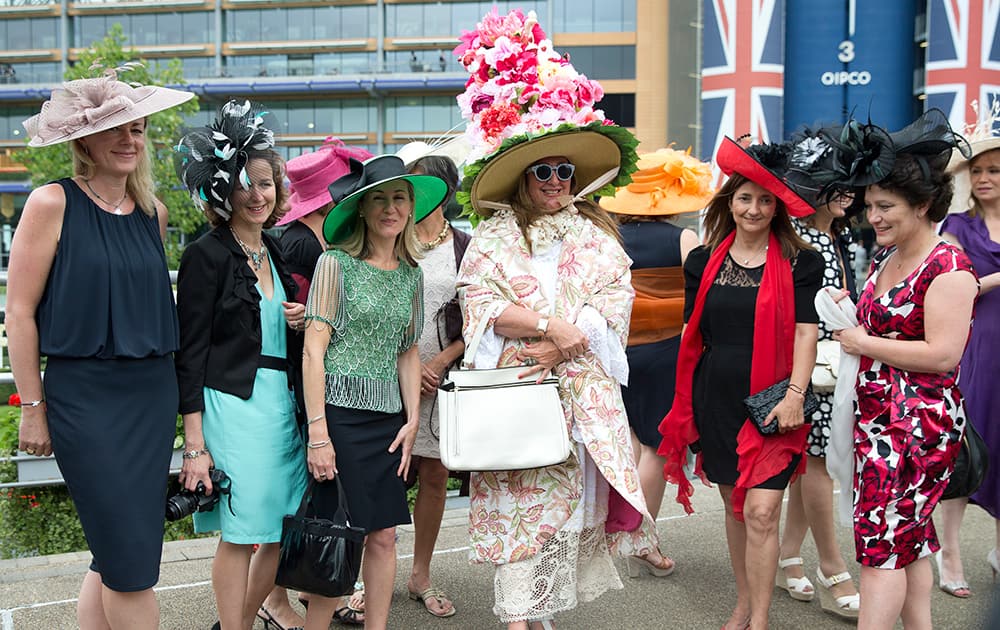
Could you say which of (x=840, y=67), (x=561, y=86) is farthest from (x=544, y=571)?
(x=840, y=67)

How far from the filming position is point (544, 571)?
10.9ft

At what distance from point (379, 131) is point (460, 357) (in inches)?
1765

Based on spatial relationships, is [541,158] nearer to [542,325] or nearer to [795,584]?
[542,325]

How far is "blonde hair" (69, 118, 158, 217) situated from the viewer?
110 inches

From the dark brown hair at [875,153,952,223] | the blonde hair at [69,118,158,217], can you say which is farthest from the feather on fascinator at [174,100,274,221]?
the dark brown hair at [875,153,952,223]

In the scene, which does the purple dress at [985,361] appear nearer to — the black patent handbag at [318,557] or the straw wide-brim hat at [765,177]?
the straw wide-brim hat at [765,177]

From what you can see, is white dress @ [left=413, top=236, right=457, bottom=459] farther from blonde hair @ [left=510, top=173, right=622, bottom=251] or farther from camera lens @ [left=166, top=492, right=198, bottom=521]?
camera lens @ [left=166, top=492, right=198, bottom=521]

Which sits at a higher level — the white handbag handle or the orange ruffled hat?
the orange ruffled hat

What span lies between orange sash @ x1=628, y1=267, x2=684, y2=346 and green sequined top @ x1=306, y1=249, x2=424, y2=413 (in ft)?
5.68

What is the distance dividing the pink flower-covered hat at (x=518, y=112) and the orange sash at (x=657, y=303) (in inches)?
47.9

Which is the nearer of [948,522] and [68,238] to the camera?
[68,238]

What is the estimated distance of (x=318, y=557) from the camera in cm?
290

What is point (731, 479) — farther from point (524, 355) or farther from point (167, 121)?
point (167, 121)

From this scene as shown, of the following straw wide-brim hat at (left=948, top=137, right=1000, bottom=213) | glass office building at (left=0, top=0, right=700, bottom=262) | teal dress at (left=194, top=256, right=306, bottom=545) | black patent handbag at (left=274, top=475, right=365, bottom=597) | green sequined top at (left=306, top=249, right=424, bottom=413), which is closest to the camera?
black patent handbag at (left=274, top=475, right=365, bottom=597)
